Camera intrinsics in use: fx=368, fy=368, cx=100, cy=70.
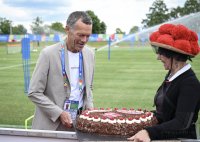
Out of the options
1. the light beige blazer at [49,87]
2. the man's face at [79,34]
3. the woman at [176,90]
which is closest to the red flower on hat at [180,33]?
the woman at [176,90]

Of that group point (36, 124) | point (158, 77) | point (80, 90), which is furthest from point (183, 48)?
point (158, 77)

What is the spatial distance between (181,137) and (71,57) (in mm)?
1261

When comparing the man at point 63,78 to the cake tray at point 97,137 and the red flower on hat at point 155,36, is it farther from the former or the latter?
the red flower on hat at point 155,36

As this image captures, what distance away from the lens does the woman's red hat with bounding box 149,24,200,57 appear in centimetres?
233

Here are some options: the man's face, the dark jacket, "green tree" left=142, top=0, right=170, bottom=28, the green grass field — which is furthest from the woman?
"green tree" left=142, top=0, right=170, bottom=28

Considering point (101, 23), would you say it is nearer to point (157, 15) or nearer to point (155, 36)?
point (157, 15)

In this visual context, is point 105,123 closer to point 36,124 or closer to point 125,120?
point 125,120

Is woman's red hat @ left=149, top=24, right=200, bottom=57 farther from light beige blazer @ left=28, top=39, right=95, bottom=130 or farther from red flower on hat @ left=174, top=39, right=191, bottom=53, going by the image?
light beige blazer @ left=28, top=39, right=95, bottom=130

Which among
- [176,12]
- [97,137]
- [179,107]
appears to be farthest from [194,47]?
[176,12]

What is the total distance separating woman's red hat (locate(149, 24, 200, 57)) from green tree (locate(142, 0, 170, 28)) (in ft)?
208

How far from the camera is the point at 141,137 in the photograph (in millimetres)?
Result: 2260

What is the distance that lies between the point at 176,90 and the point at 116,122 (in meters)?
0.43

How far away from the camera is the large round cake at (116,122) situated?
7.72 feet

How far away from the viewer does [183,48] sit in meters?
2.32
